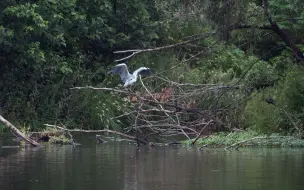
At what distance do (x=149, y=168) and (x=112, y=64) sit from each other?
16225mm

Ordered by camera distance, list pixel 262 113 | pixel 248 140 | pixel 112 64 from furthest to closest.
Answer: pixel 112 64 → pixel 262 113 → pixel 248 140

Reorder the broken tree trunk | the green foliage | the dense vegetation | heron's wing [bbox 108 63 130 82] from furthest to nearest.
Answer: heron's wing [bbox 108 63 130 82] < the dense vegetation < the green foliage < the broken tree trunk

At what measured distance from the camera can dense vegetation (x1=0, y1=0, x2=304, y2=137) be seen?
2081 cm

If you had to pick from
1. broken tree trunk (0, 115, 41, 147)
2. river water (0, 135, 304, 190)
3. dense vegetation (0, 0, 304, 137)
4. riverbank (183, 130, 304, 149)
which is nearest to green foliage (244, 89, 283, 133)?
dense vegetation (0, 0, 304, 137)

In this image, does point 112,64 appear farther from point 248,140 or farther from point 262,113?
point 248,140

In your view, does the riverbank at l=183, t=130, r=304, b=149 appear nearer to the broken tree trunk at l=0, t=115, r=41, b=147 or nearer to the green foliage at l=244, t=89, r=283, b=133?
the green foliage at l=244, t=89, r=283, b=133

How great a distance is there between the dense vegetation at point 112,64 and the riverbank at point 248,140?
1.57ft

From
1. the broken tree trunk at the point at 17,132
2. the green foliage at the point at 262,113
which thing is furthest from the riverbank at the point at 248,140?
the broken tree trunk at the point at 17,132

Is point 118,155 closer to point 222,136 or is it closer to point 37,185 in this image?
point 222,136

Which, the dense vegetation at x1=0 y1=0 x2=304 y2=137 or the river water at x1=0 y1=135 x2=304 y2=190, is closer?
the river water at x1=0 y1=135 x2=304 y2=190

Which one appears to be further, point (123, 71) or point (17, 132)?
point (123, 71)

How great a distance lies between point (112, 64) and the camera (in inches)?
1210

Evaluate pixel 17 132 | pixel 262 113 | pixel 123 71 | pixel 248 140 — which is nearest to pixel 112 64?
pixel 123 71

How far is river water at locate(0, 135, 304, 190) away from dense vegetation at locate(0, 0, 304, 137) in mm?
2743
